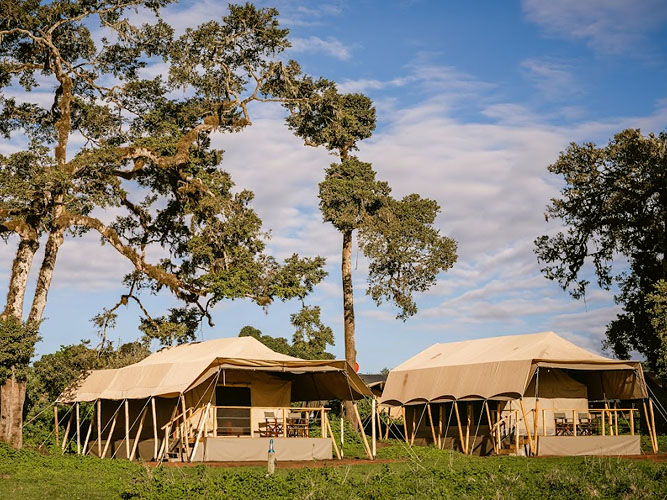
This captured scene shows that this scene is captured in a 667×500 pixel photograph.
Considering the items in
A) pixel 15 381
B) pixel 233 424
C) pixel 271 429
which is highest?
pixel 15 381

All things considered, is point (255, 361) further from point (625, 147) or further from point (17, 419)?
point (625, 147)

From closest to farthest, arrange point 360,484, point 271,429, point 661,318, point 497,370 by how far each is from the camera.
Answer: point 360,484, point 271,429, point 497,370, point 661,318

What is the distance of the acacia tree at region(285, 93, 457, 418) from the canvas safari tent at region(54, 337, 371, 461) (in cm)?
697

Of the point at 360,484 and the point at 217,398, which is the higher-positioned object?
the point at 217,398

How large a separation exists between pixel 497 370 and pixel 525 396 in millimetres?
1462

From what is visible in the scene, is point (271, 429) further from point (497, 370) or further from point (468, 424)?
point (497, 370)

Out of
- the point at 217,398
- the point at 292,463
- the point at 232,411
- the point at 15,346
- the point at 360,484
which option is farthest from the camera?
the point at 217,398

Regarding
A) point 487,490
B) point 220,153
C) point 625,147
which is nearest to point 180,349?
point 220,153

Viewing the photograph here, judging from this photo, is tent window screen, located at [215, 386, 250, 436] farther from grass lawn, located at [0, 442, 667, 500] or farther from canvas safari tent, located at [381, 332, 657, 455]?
canvas safari tent, located at [381, 332, 657, 455]

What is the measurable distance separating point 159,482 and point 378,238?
20141 millimetres

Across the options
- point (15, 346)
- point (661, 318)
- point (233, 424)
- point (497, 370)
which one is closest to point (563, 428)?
point (497, 370)

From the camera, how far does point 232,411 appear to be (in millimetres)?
24406

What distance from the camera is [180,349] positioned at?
90.2ft

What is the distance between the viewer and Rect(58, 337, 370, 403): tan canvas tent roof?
2283cm
